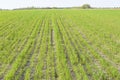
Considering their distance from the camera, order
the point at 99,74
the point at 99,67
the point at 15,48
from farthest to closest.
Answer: the point at 15,48, the point at 99,67, the point at 99,74

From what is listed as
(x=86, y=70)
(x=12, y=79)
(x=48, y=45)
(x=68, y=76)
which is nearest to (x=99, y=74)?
(x=86, y=70)

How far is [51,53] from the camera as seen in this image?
11336 mm

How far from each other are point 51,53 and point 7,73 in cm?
324

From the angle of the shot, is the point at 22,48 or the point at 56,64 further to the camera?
the point at 22,48

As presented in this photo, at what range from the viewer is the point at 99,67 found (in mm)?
9297

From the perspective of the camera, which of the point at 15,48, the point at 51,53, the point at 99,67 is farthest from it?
the point at 15,48

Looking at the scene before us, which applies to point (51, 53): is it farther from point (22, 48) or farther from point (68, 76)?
point (68, 76)

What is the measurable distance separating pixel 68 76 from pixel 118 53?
174 inches

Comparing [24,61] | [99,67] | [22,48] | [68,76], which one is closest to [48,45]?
[22,48]

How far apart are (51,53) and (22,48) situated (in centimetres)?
194

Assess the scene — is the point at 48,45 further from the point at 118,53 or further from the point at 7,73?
the point at 7,73

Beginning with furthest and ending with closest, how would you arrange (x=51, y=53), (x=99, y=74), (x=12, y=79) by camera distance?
1. (x=51, y=53)
2. (x=99, y=74)
3. (x=12, y=79)

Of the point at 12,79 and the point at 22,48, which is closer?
the point at 12,79

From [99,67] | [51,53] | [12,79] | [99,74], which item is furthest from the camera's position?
[51,53]
